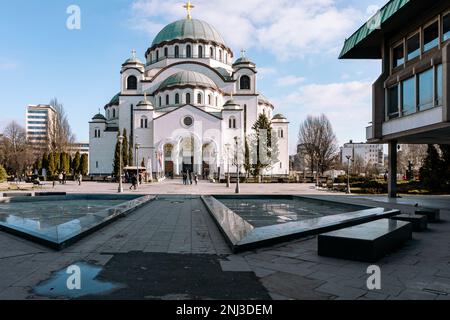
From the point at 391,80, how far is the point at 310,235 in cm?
1518

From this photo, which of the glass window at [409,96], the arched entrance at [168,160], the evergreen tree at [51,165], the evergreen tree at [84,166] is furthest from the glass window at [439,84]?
the evergreen tree at [84,166]

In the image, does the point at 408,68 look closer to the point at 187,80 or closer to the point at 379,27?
the point at 379,27

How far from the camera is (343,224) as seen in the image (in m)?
9.34

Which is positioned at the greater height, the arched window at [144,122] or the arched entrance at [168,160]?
the arched window at [144,122]

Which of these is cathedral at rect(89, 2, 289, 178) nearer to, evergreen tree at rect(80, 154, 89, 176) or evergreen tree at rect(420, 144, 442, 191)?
evergreen tree at rect(80, 154, 89, 176)

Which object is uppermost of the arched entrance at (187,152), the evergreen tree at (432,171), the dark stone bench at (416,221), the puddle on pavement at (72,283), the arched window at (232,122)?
the arched window at (232,122)

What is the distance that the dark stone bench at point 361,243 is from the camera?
6.12m

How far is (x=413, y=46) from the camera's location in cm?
1870

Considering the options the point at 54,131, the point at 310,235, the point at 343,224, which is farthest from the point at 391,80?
the point at 54,131

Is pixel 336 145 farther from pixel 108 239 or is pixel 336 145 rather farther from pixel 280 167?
pixel 108 239

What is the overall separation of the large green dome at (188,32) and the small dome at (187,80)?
8.52 metres

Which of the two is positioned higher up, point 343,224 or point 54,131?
point 54,131

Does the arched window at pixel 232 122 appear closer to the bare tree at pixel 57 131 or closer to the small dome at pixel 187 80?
the small dome at pixel 187 80

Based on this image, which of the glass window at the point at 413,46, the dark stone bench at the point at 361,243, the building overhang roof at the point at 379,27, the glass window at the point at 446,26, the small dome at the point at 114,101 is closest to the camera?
the dark stone bench at the point at 361,243
